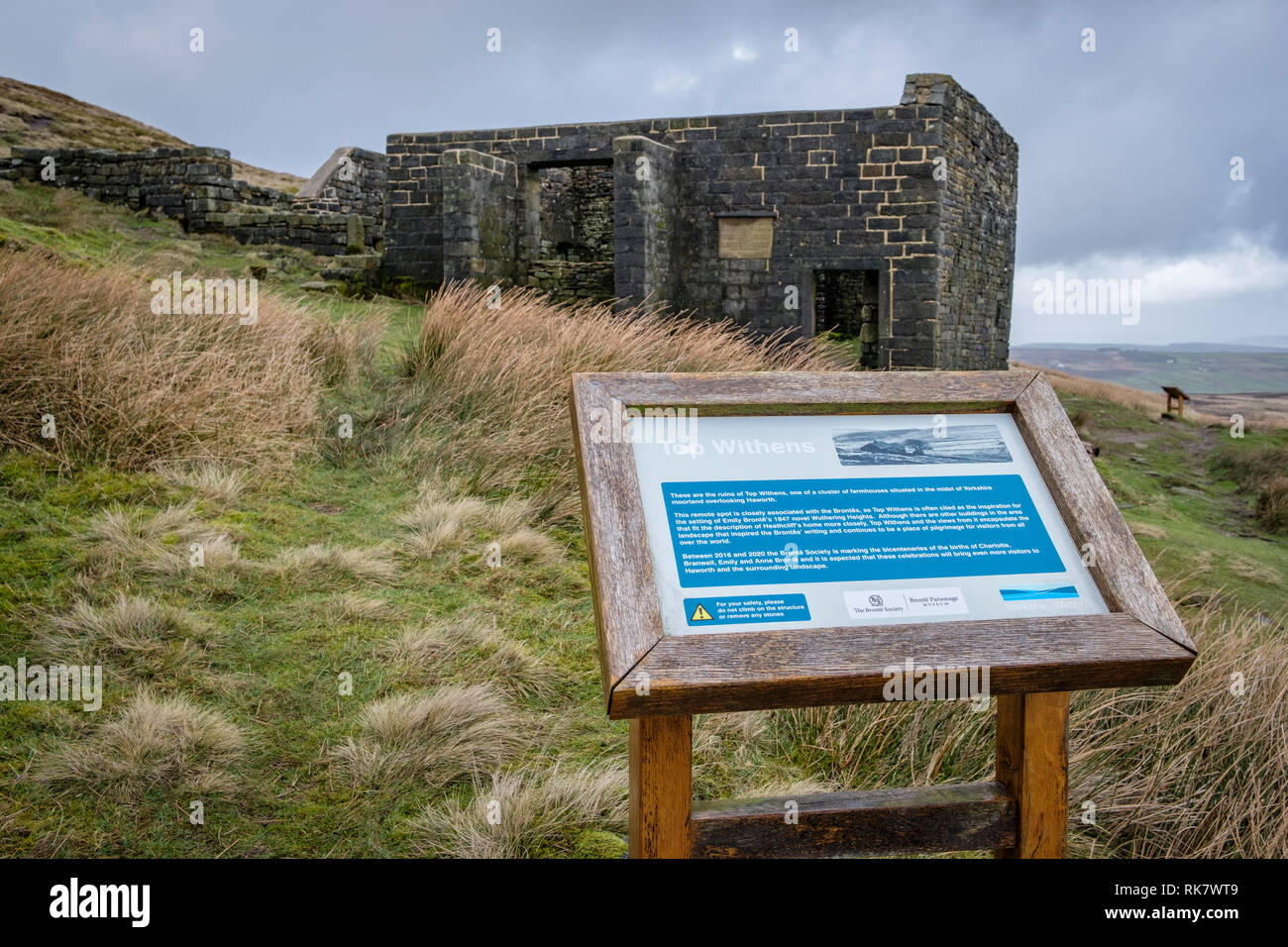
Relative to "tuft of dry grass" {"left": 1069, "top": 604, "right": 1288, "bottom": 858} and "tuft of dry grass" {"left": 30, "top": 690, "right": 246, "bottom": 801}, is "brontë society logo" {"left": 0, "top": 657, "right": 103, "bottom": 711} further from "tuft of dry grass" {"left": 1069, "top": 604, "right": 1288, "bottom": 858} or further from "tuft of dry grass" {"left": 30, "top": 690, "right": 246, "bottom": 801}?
"tuft of dry grass" {"left": 1069, "top": 604, "right": 1288, "bottom": 858}

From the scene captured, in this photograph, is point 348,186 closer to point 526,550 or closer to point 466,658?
point 526,550

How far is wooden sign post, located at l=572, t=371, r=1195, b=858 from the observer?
206 cm

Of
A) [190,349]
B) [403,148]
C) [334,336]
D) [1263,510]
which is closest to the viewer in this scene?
[190,349]

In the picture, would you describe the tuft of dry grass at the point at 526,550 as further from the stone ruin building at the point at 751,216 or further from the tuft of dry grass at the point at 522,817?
the stone ruin building at the point at 751,216

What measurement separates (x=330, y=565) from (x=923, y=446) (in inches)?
122

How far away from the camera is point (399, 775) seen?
10.7ft

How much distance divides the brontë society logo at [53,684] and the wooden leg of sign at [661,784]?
86.8 inches

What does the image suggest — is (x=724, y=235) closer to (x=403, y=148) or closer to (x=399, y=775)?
(x=403, y=148)

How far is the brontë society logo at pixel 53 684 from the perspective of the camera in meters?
3.48

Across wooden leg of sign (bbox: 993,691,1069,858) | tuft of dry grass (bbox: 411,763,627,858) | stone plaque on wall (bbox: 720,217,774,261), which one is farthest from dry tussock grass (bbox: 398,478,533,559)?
stone plaque on wall (bbox: 720,217,774,261)

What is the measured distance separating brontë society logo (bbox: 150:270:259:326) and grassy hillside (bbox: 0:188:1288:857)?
19 centimetres

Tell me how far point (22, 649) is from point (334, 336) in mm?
4003

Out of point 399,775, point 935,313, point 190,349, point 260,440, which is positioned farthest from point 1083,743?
point 935,313
